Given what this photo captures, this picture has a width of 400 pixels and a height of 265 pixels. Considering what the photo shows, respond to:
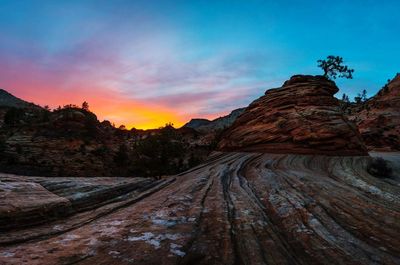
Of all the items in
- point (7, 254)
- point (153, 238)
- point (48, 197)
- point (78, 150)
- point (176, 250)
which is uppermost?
point (78, 150)

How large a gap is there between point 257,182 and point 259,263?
25.3 ft

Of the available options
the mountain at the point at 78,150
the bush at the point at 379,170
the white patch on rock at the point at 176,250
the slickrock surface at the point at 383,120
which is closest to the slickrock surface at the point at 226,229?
the white patch on rock at the point at 176,250

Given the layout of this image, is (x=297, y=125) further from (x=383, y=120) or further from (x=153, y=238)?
(x=383, y=120)

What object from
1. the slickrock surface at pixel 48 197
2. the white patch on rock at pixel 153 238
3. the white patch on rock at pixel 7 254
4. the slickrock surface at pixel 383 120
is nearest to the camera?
the white patch on rock at pixel 7 254

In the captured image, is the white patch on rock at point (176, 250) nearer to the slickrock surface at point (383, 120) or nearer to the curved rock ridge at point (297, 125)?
the curved rock ridge at point (297, 125)

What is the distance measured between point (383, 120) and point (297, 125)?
31.1 metres

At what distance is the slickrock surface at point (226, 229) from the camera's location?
6.27m

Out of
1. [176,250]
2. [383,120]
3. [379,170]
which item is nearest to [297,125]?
[379,170]

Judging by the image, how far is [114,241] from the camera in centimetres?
675

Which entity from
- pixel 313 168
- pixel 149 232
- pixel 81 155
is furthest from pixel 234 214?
pixel 81 155

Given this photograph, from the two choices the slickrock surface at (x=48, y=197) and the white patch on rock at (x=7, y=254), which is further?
the slickrock surface at (x=48, y=197)

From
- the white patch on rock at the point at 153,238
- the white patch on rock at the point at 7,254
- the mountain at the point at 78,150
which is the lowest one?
the white patch on rock at the point at 153,238

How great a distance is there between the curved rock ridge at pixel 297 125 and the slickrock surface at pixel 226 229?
36.4 ft

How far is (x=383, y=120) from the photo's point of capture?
160 feet
